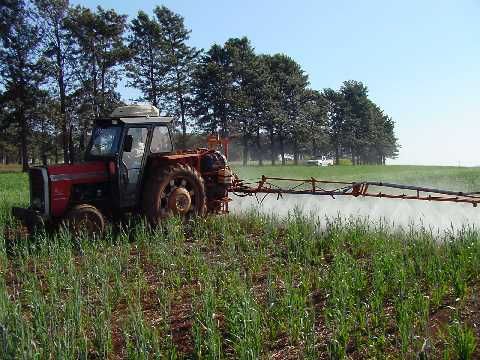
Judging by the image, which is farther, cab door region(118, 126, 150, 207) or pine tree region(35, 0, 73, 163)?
pine tree region(35, 0, 73, 163)

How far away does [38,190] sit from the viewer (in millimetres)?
9172

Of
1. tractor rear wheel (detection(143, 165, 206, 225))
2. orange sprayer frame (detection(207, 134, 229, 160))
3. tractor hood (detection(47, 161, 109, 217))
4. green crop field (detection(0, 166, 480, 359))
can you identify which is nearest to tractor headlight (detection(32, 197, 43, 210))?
tractor hood (detection(47, 161, 109, 217))

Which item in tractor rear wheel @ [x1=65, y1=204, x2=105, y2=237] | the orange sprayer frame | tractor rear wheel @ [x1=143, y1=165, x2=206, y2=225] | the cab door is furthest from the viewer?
the orange sprayer frame

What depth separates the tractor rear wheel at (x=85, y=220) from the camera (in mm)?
8516

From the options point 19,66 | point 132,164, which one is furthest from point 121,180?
point 19,66

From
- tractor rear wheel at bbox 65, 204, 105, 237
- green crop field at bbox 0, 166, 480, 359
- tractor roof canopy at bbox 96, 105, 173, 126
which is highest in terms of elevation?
tractor roof canopy at bbox 96, 105, 173, 126

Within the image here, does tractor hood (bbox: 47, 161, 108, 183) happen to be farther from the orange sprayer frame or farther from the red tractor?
the orange sprayer frame

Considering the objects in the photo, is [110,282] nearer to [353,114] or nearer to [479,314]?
[479,314]

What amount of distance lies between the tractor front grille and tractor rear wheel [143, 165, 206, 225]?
1.82 meters

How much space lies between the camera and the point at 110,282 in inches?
260

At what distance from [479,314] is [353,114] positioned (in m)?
79.6

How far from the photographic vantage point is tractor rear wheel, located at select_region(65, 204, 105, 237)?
27.9ft

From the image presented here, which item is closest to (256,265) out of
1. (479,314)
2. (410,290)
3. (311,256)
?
(311,256)

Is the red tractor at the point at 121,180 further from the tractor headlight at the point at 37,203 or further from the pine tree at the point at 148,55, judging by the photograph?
the pine tree at the point at 148,55
